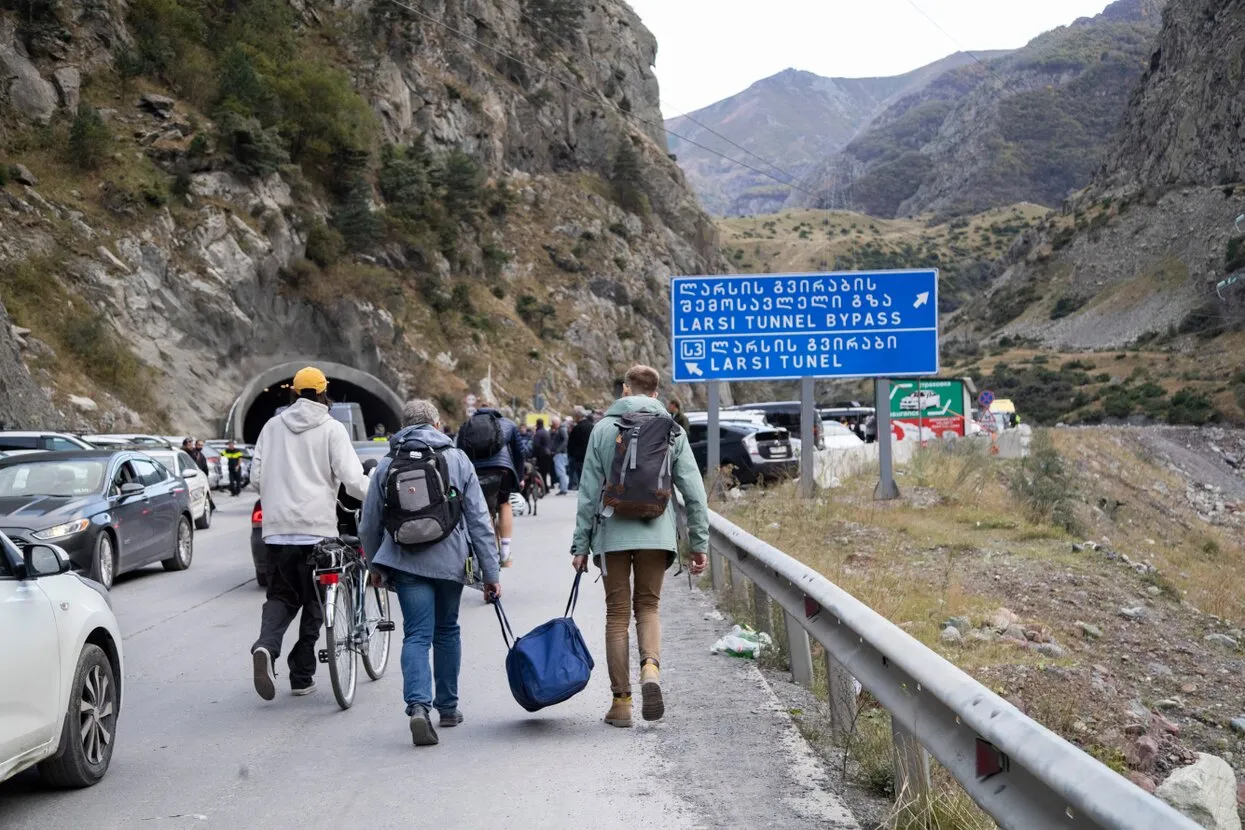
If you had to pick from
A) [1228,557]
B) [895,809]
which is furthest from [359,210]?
[895,809]

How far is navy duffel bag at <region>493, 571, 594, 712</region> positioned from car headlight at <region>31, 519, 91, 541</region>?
288 inches

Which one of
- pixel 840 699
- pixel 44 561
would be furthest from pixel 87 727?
pixel 840 699

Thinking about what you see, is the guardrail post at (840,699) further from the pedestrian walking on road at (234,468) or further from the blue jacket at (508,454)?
the pedestrian walking on road at (234,468)

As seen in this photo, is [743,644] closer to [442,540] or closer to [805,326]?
[442,540]

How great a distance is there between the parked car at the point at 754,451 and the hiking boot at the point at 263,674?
19.4 meters

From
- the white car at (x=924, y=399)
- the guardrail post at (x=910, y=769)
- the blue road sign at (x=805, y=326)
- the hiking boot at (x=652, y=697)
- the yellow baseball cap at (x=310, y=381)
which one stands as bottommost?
the hiking boot at (x=652, y=697)

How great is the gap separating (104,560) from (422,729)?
27.1 ft

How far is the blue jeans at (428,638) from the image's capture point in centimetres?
710

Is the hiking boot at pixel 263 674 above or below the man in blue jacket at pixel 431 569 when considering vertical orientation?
below

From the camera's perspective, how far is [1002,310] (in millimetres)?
121562

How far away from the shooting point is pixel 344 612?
8.33 meters

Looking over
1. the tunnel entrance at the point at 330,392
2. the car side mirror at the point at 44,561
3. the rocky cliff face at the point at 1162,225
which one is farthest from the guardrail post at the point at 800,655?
the rocky cliff face at the point at 1162,225

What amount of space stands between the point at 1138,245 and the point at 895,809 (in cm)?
10966

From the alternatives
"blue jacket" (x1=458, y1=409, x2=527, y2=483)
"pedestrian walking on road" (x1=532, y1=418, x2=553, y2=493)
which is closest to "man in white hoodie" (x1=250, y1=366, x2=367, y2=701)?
"blue jacket" (x1=458, y1=409, x2=527, y2=483)
